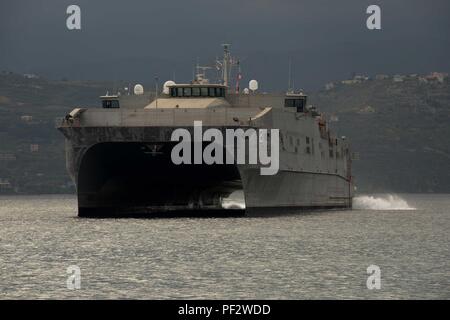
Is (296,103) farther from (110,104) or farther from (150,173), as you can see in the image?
(150,173)

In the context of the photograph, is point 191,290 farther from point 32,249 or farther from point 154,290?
point 32,249

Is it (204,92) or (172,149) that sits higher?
(204,92)

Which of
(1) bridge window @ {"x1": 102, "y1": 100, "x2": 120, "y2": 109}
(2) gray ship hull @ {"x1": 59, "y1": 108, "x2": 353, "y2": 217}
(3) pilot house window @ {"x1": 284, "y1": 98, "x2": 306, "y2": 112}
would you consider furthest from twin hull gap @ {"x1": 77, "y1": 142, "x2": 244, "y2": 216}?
(1) bridge window @ {"x1": 102, "y1": 100, "x2": 120, "y2": 109}

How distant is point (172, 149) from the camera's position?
7944 cm

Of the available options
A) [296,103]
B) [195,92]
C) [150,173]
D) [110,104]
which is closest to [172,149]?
[150,173]

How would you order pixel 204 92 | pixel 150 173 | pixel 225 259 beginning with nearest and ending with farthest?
pixel 225 259, pixel 150 173, pixel 204 92

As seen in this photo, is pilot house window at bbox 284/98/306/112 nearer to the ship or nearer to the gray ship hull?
the ship

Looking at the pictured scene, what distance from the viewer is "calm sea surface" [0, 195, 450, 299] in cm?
4719

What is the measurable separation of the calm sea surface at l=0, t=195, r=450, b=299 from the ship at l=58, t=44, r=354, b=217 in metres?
2.10

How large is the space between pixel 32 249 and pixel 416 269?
2336cm

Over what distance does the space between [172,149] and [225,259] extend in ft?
71.0

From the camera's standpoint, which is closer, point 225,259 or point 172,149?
point 225,259

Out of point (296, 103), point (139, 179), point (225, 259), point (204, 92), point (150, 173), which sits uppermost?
point (204, 92)
